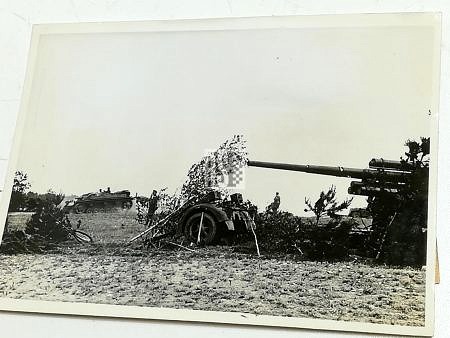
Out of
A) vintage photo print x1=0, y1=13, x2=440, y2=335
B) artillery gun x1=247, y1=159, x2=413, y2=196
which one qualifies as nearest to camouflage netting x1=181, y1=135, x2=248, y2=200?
vintage photo print x1=0, y1=13, x2=440, y2=335

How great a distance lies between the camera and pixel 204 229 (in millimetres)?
788

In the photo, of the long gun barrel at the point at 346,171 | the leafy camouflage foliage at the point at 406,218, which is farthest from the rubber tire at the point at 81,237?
the leafy camouflage foliage at the point at 406,218

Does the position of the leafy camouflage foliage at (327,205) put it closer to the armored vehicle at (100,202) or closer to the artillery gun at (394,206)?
the artillery gun at (394,206)

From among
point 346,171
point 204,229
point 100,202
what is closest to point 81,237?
point 100,202

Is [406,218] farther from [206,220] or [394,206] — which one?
[206,220]

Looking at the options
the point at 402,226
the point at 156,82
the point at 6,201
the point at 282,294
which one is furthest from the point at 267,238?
the point at 6,201

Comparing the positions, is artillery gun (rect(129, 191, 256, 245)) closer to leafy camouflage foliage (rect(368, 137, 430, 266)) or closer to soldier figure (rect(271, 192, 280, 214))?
soldier figure (rect(271, 192, 280, 214))

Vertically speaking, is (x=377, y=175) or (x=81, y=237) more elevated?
(x=377, y=175)

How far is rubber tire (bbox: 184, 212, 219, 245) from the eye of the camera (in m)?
0.78

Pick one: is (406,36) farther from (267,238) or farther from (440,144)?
(267,238)

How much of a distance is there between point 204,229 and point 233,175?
0.29 feet

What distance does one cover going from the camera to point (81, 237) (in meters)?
0.81

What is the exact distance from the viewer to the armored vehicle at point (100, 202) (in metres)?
0.81

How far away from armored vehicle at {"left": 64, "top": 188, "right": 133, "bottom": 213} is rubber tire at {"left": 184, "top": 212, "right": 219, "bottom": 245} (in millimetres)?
92
